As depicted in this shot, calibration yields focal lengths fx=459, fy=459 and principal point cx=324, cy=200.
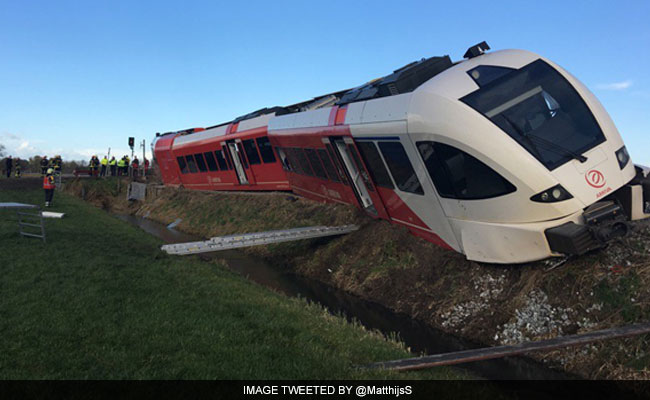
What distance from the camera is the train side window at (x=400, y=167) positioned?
32.0ft

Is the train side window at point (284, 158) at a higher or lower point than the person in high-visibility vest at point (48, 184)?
higher

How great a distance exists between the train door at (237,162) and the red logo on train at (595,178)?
16.0 meters

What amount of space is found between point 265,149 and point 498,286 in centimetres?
1222

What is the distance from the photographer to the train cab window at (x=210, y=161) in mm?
23800

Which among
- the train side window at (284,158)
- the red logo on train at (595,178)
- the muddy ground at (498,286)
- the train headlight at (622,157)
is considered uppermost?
the train side window at (284,158)

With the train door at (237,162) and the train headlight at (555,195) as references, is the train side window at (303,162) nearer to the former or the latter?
the train door at (237,162)

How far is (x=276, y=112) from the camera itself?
1778 cm

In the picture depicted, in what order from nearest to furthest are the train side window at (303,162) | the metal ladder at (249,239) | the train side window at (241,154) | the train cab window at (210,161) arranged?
the metal ladder at (249,239) → the train side window at (303,162) → the train side window at (241,154) → the train cab window at (210,161)

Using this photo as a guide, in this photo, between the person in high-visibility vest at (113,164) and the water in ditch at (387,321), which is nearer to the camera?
the water in ditch at (387,321)

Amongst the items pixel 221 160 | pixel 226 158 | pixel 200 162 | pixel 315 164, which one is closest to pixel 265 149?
pixel 226 158

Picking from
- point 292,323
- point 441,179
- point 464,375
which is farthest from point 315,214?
point 464,375

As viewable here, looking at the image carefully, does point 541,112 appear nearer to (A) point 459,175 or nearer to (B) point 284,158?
(A) point 459,175

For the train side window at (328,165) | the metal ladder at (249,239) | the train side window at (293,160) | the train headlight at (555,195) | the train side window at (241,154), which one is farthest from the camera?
the train side window at (241,154)

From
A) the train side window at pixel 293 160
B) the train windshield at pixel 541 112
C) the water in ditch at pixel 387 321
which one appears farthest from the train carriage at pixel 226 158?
the train windshield at pixel 541 112
